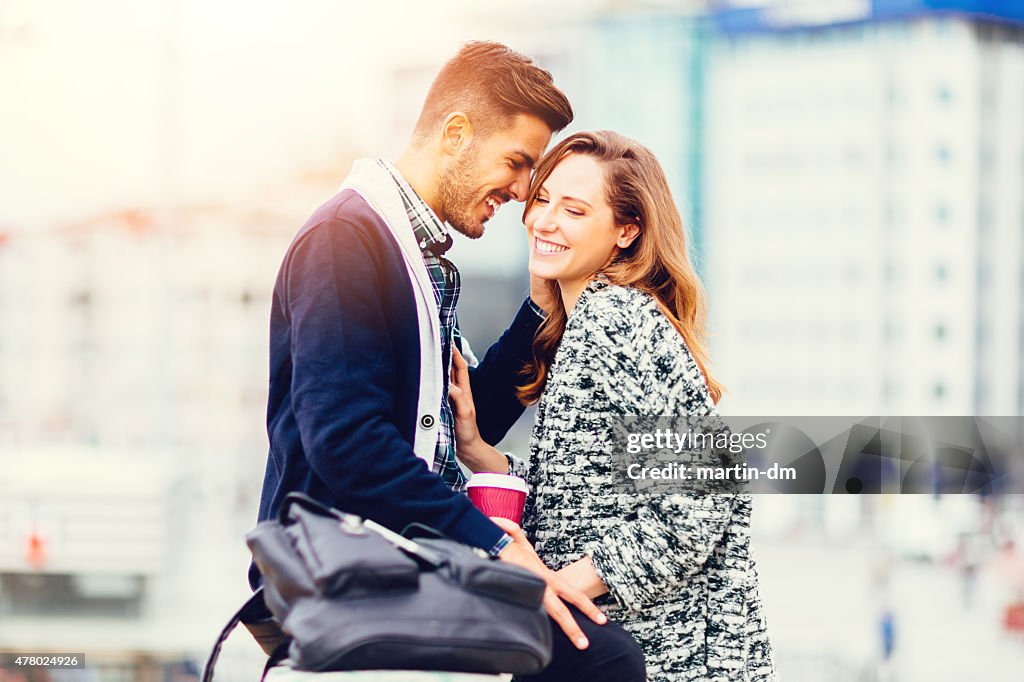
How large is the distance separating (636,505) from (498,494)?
0.73 feet

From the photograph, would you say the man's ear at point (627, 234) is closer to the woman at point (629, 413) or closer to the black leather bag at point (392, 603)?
the woman at point (629, 413)

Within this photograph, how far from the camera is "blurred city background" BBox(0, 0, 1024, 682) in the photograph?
111ft

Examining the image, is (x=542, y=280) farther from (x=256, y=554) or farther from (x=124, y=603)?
(x=124, y=603)

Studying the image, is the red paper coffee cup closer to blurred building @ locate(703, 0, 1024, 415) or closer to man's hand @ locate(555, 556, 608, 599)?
man's hand @ locate(555, 556, 608, 599)

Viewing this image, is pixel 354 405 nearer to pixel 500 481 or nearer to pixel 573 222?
pixel 500 481

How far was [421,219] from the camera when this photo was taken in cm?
195

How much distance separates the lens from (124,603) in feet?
78.2

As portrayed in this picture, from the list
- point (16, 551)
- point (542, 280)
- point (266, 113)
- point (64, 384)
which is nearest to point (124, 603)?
point (16, 551)

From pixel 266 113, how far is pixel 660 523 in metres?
38.1

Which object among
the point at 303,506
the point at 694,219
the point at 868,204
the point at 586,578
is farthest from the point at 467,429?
the point at 868,204

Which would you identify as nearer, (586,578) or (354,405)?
(354,405)

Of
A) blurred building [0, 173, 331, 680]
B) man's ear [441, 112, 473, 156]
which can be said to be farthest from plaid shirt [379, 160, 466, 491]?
blurred building [0, 173, 331, 680]

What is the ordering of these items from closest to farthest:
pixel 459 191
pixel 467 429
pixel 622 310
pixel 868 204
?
pixel 622 310 → pixel 459 191 → pixel 467 429 → pixel 868 204

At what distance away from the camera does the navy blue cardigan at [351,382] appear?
1655 millimetres
